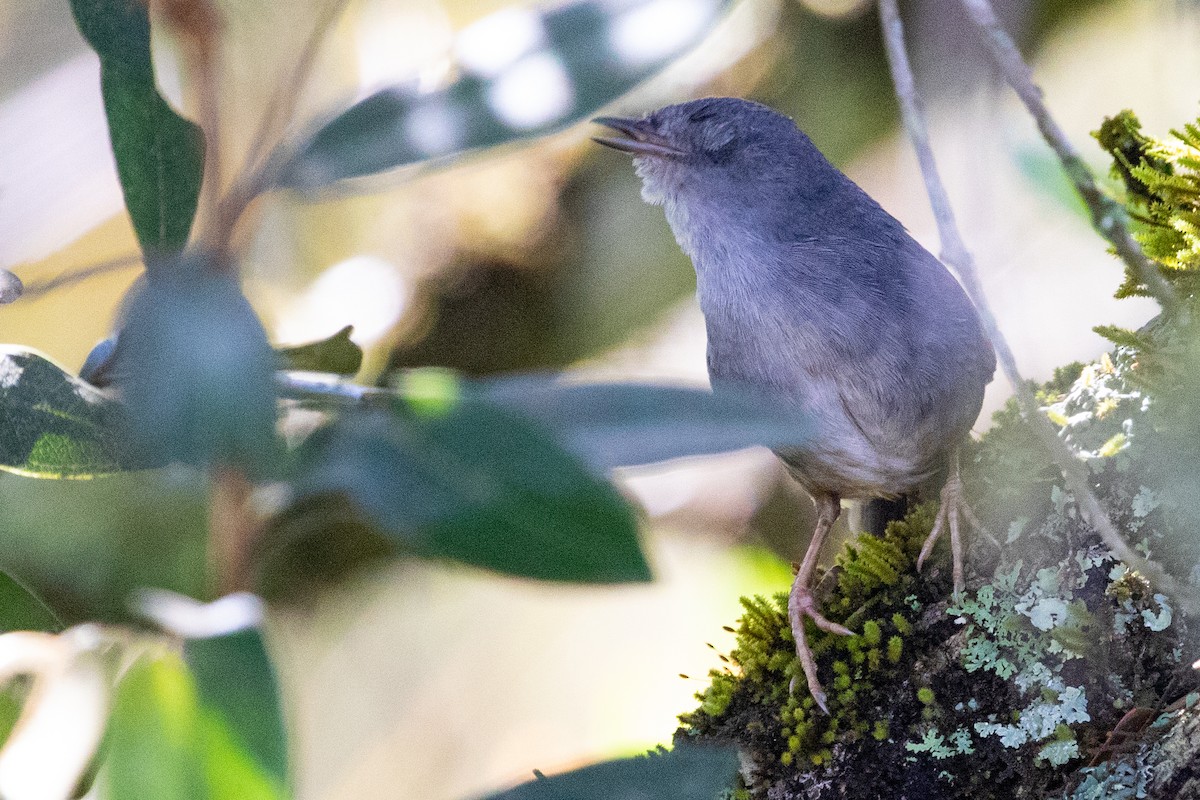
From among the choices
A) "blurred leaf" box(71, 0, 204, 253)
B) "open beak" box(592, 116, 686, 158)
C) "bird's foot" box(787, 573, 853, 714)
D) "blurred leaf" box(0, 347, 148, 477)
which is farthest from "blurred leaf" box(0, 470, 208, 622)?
"open beak" box(592, 116, 686, 158)

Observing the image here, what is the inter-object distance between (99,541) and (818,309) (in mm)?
1097

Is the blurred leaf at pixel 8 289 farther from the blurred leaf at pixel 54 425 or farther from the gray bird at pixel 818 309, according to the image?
the gray bird at pixel 818 309

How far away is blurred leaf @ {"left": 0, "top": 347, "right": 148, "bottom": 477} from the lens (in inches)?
41.6

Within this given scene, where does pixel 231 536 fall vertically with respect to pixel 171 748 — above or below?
above

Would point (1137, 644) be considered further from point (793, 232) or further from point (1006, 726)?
point (793, 232)

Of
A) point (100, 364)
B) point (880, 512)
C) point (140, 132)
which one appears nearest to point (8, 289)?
point (100, 364)

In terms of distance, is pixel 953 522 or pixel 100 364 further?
pixel 953 522

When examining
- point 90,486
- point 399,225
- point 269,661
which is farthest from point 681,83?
point 269,661

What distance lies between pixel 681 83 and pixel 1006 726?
6.19 ft

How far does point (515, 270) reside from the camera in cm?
296

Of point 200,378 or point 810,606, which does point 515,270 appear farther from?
point 200,378

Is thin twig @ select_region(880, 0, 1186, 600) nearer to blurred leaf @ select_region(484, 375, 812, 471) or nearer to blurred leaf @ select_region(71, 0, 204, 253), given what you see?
blurred leaf @ select_region(484, 375, 812, 471)

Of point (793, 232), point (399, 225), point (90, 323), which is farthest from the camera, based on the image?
point (399, 225)

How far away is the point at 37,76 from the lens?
227 centimetres
